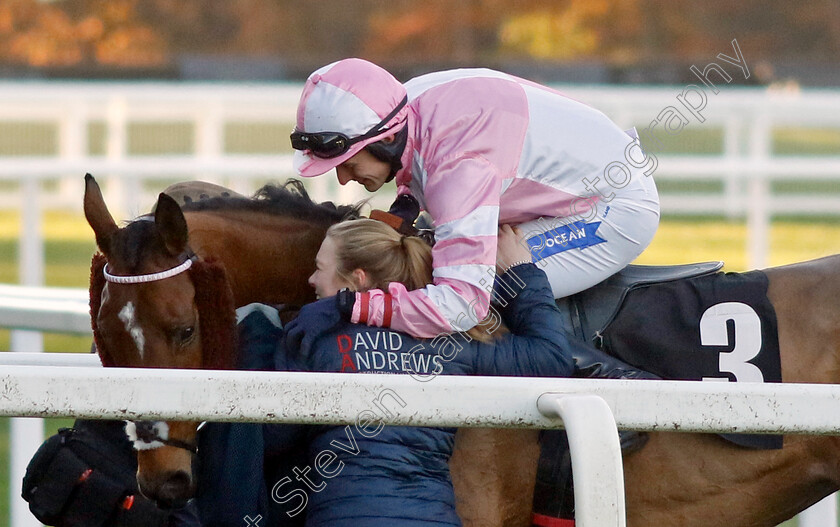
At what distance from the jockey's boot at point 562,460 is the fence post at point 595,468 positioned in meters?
0.94

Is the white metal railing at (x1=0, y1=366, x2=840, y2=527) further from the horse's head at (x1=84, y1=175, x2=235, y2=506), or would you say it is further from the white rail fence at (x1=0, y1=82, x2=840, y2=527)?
the white rail fence at (x1=0, y1=82, x2=840, y2=527)

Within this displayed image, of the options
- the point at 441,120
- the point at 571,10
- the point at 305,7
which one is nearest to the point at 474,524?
the point at 441,120

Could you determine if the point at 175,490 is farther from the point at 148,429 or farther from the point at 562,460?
the point at 562,460

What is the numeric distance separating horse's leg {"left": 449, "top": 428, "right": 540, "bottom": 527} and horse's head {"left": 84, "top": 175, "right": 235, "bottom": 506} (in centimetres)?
56

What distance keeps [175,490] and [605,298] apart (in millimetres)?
1114

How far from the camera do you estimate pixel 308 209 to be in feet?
8.98

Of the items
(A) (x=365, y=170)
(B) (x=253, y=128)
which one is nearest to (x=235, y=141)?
(B) (x=253, y=128)

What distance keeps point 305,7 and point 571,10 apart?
708 cm

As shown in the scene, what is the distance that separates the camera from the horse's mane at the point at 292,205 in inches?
106

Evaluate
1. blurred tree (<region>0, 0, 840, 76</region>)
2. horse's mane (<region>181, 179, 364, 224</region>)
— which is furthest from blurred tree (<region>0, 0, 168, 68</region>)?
horse's mane (<region>181, 179, 364, 224</region>)

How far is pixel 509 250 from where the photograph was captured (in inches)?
99.9

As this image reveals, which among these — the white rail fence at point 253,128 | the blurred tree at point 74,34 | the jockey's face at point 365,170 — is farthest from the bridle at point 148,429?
the blurred tree at point 74,34

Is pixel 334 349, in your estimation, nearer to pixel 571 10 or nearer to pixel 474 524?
pixel 474 524

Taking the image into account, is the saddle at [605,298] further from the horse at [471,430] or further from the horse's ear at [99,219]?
the horse's ear at [99,219]
